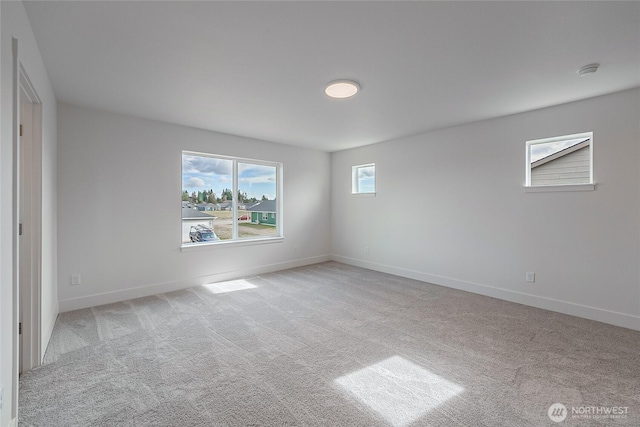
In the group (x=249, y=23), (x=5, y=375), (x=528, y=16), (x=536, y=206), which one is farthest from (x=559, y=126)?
(x=5, y=375)

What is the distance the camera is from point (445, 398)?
1.93 m

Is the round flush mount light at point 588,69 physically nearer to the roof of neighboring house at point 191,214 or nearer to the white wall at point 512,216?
the white wall at point 512,216

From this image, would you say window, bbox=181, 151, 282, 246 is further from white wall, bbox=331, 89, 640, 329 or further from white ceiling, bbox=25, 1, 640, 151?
white wall, bbox=331, 89, 640, 329

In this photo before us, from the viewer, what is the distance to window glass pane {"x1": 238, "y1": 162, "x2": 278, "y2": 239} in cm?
515

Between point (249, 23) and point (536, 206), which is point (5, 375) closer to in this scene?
point (249, 23)

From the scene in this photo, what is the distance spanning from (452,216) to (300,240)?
A: 290 centimetres

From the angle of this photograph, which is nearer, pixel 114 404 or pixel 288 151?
pixel 114 404

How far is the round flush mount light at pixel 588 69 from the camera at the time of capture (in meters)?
2.46

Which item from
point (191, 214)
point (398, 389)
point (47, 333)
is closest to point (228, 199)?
point (191, 214)

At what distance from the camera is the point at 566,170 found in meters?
3.46

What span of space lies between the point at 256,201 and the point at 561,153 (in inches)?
180

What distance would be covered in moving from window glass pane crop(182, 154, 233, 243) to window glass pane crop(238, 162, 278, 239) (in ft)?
0.75

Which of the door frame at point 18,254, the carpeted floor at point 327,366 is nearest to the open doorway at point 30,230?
the door frame at point 18,254

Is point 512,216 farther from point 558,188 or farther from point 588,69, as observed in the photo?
point 588,69
